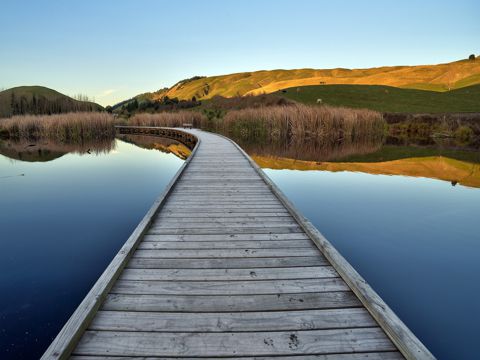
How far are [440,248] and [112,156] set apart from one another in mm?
13181

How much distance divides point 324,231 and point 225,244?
2803 mm

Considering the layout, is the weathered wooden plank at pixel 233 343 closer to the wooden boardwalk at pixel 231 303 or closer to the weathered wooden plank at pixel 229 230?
Result: the wooden boardwalk at pixel 231 303

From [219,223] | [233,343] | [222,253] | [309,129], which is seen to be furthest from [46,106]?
[233,343]

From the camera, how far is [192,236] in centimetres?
338

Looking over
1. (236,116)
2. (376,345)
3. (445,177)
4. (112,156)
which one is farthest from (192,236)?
(236,116)

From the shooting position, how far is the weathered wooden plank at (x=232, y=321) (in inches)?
75.2

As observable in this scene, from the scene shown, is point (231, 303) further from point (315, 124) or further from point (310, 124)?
point (315, 124)

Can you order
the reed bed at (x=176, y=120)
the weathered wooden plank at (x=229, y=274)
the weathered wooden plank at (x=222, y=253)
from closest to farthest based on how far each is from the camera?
1. the weathered wooden plank at (x=229, y=274)
2. the weathered wooden plank at (x=222, y=253)
3. the reed bed at (x=176, y=120)

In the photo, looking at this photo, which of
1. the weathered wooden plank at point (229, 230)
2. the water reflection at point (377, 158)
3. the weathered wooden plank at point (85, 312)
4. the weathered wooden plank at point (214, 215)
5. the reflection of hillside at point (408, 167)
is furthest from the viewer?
the water reflection at point (377, 158)

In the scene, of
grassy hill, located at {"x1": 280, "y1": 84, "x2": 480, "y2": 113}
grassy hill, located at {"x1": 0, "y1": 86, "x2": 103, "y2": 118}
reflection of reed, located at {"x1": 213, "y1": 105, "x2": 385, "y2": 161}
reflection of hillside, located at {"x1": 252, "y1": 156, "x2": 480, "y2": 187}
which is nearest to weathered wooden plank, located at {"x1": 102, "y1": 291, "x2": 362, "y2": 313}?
reflection of hillside, located at {"x1": 252, "y1": 156, "x2": 480, "y2": 187}

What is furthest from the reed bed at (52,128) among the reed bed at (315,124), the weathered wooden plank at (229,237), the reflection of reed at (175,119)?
the weathered wooden plank at (229,237)

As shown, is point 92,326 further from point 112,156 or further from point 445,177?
point 112,156

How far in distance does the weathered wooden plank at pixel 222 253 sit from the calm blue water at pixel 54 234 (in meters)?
1.09

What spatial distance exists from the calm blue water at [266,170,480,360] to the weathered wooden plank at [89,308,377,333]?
1307 millimetres
